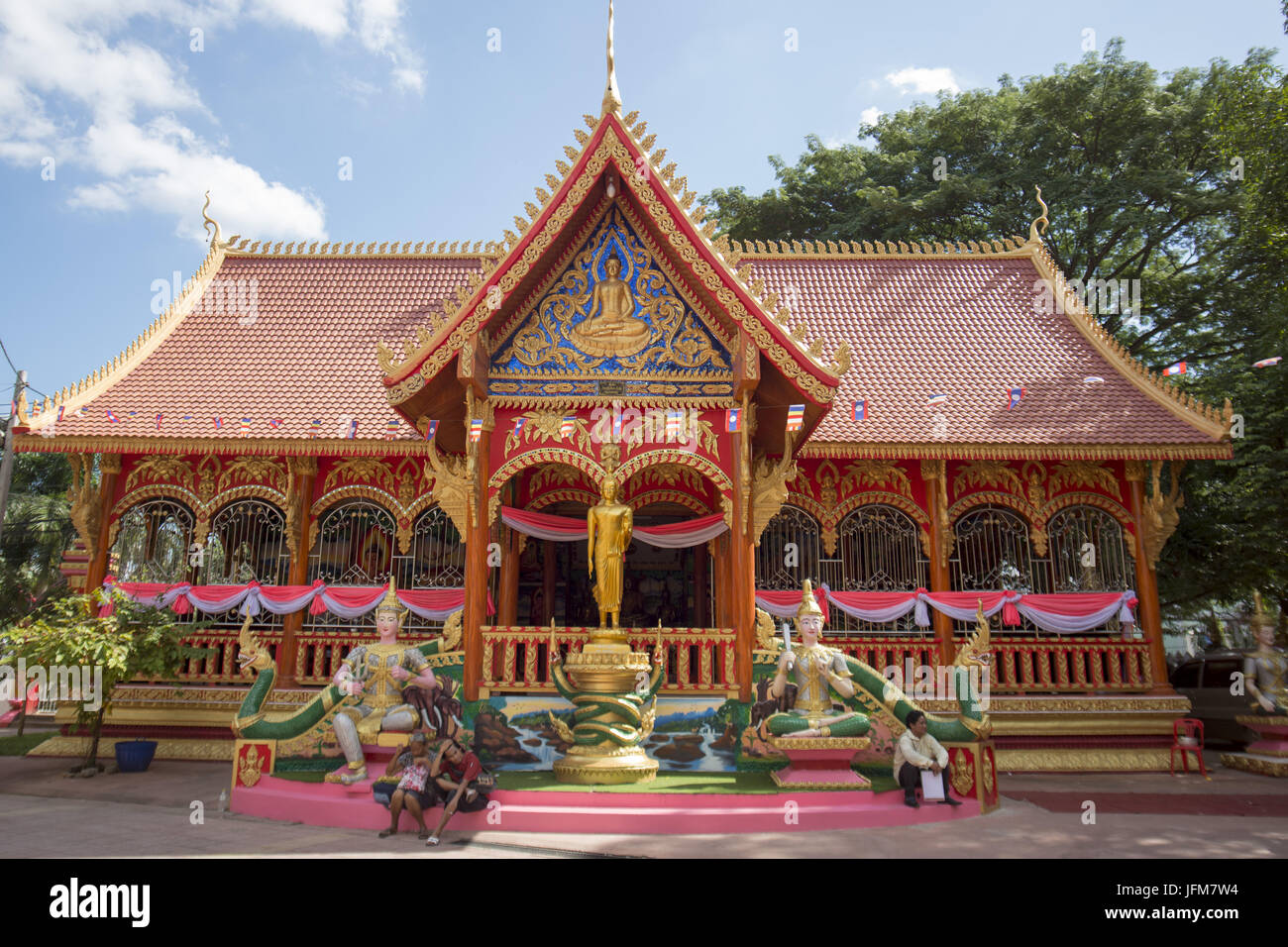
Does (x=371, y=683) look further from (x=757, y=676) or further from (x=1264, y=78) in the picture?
(x=1264, y=78)

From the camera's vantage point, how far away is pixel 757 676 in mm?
7938

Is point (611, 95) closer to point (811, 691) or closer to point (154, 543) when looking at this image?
point (811, 691)

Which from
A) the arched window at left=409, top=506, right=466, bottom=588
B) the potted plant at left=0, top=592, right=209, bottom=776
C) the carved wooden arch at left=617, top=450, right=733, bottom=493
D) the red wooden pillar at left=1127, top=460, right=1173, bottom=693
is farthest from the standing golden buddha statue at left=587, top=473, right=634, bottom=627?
the red wooden pillar at left=1127, top=460, right=1173, bottom=693

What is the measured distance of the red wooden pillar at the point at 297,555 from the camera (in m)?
11.6

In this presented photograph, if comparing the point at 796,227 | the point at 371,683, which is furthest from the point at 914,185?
the point at 371,683

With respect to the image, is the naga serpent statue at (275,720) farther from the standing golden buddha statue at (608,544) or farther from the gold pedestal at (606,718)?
the standing golden buddha statue at (608,544)

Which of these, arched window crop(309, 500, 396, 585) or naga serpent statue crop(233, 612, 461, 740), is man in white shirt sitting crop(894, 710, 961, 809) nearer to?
naga serpent statue crop(233, 612, 461, 740)

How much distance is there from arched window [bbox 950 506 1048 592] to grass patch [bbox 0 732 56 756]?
46.3 feet

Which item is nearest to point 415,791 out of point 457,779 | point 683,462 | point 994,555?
point 457,779

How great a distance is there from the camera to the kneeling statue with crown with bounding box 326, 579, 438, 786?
7.48 meters

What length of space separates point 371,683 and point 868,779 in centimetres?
491

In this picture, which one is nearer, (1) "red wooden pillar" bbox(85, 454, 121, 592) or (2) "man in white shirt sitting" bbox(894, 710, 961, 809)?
(2) "man in white shirt sitting" bbox(894, 710, 961, 809)

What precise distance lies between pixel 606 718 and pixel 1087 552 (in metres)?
8.37

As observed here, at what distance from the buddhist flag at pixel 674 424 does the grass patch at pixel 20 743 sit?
10648mm
